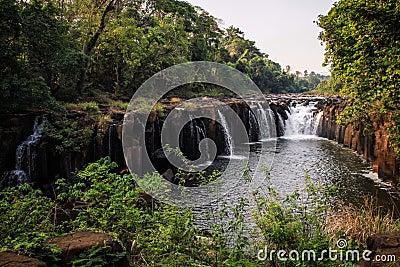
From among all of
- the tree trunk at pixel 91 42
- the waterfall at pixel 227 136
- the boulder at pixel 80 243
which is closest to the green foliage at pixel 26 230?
the boulder at pixel 80 243

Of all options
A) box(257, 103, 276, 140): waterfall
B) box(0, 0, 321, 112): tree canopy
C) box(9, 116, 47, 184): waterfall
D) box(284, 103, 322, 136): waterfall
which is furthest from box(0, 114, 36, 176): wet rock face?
box(284, 103, 322, 136): waterfall

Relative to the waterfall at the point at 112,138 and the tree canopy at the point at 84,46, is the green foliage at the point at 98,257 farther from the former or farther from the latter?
the waterfall at the point at 112,138

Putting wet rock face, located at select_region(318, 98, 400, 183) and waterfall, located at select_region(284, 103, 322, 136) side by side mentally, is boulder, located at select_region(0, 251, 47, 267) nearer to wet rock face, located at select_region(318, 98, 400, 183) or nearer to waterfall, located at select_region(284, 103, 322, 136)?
wet rock face, located at select_region(318, 98, 400, 183)

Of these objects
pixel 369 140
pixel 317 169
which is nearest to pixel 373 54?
pixel 317 169

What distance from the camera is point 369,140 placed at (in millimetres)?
14539

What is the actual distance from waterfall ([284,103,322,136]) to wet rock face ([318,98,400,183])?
2.83 feet

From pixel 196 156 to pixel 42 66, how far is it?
8.42 meters

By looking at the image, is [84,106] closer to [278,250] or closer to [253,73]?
[278,250]

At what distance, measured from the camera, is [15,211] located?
3857 mm

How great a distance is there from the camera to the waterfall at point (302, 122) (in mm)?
24875

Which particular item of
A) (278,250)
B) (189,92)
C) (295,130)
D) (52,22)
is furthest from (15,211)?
(295,130)

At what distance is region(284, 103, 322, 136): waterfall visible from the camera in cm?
2488

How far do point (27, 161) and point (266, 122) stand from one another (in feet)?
58.0

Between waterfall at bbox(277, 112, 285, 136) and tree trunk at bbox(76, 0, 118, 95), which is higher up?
tree trunk at bbox(76, 0, 118, 95)
